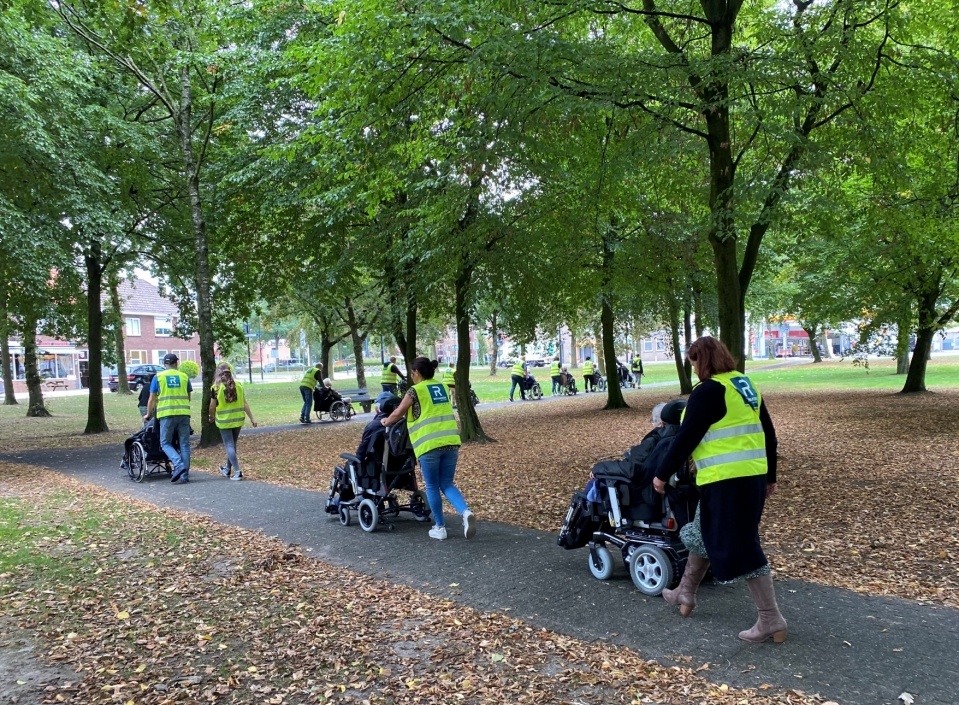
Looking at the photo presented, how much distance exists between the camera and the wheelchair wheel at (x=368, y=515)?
6.73m

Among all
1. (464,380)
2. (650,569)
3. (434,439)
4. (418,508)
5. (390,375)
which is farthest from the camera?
(390,375)

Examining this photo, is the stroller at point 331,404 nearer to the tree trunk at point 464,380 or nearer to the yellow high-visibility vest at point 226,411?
the tree trunk at point 464,380

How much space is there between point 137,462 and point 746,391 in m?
9.47

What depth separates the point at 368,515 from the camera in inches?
269

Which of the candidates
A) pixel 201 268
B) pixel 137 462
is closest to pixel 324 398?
pixel 201 268

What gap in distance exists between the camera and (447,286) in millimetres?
14953

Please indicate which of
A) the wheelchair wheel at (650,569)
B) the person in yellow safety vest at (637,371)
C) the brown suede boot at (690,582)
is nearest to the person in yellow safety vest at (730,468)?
the brown suede boot at (690,582)

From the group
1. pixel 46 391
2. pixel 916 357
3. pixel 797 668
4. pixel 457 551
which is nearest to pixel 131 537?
pixel 457 551

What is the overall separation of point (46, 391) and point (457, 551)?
5850 centimetres

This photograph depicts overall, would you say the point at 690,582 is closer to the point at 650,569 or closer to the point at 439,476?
the point at 650,569

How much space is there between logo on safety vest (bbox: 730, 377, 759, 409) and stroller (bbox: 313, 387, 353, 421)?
18.7 meters

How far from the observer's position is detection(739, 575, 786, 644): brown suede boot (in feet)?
12.6

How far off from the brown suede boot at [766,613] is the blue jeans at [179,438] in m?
8.67

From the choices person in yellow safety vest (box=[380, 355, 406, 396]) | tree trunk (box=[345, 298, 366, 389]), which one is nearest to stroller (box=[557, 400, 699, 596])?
person in yellow safety vest (box=[380, 355, 406, 396])
